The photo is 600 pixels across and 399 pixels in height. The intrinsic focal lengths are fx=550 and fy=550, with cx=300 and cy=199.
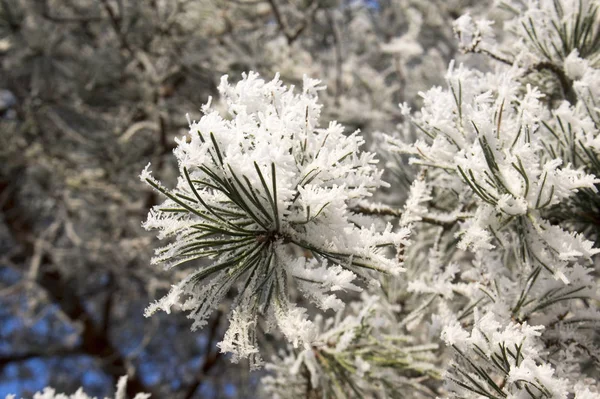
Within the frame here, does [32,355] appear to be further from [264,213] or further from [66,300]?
[264,213]

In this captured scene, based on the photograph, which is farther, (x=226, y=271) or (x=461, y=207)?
(x=461, y=207)

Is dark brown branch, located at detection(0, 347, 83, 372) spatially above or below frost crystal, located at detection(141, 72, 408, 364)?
below

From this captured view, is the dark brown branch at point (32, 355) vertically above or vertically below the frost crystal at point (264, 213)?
below

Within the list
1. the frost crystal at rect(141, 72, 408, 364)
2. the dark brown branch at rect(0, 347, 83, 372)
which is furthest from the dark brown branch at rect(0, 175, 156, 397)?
the frost crystal at rect(141, 72, 408, 364)

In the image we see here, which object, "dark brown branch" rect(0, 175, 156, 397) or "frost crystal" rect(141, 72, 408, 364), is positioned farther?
"dark brown branch" rect(0, 175, 156, 397)

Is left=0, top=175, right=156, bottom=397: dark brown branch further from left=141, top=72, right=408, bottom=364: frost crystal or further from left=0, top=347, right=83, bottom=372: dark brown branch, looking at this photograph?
left=141, top=72, right=408, bottom=364: frost crystal

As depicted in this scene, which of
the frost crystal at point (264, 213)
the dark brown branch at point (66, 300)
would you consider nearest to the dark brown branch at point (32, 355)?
the dark brown branch at point (66, 300)

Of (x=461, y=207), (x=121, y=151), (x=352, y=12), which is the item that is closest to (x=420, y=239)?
(x=461, y=207)

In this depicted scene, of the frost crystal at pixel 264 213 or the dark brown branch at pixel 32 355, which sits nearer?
the frost crystal at pixel 264 213

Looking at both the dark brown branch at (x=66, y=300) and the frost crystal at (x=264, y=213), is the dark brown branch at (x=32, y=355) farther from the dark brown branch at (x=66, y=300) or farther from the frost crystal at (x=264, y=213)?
the frost crystal at (x=264, y=213)

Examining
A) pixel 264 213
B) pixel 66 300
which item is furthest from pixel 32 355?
pixel 264 213

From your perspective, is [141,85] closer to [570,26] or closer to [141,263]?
[141,263]
